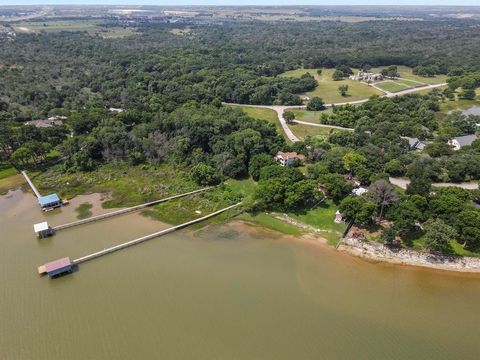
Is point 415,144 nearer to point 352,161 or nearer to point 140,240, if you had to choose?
point 352,161

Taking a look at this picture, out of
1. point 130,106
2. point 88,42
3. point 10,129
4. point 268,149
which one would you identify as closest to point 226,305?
point 268,149

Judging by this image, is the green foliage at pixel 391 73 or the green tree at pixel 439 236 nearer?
the green tree at pixel 439 236

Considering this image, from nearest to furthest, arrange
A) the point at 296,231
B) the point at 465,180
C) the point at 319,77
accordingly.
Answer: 1. the point at 296,231
2. the point at 465,180
3. the point at 319,77

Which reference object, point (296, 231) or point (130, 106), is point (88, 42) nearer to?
point (130, 106)

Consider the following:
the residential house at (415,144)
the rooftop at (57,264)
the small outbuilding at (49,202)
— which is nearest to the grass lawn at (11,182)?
the small outbuilding at (49,202)

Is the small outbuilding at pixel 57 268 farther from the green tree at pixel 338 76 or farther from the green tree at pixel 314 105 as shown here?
the green tree at pixel 338 76

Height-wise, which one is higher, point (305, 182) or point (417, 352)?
point (305, 182)
